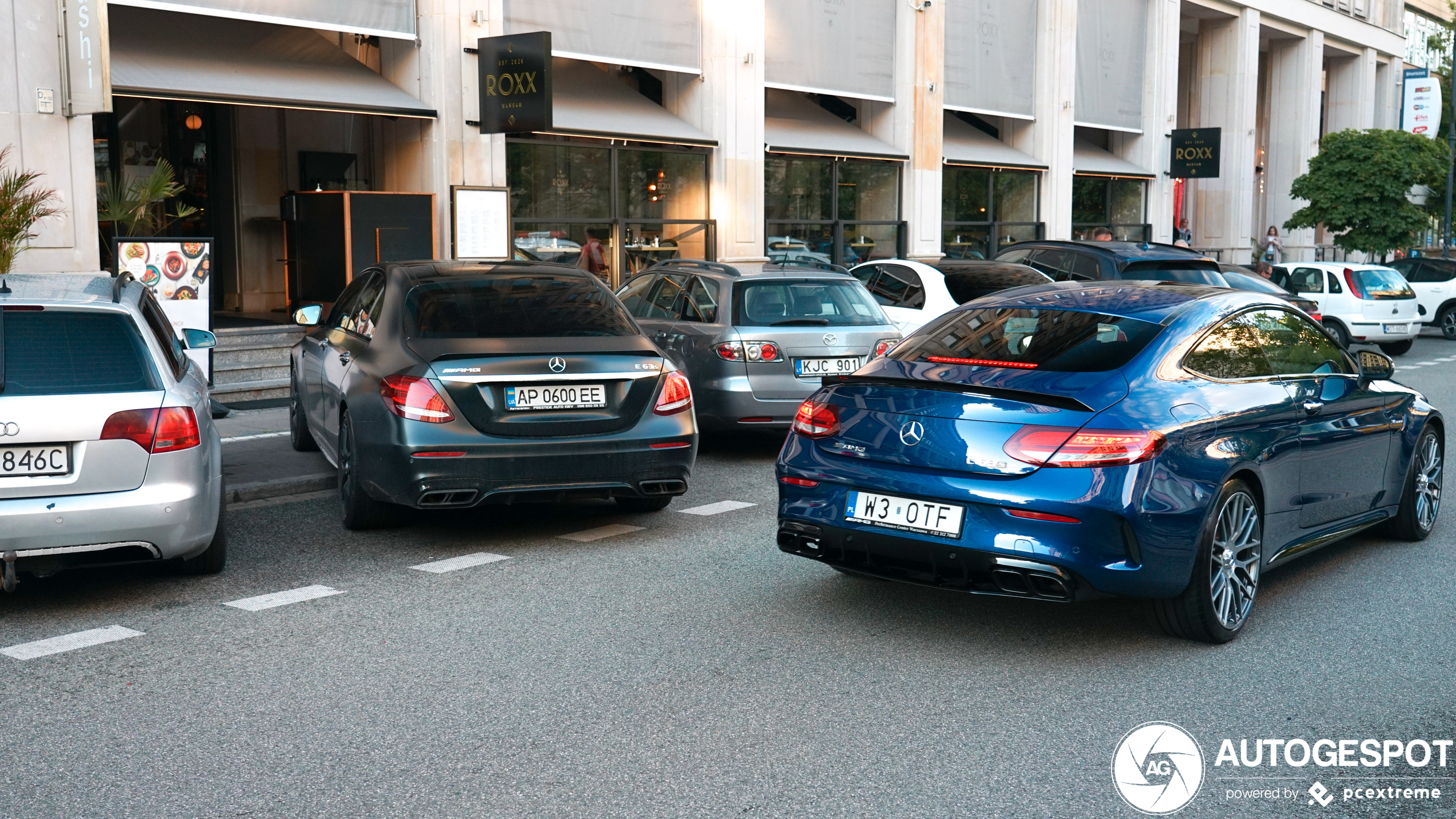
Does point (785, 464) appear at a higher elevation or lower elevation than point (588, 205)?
lower

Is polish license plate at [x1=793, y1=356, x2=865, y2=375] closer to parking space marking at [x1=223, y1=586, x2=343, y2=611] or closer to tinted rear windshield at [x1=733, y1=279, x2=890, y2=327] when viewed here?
tinted rear windshield at [x1=733, y1=279, x2=890, y2=327]

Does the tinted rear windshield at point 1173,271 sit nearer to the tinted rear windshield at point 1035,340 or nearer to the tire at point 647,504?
the tire at point 647,504

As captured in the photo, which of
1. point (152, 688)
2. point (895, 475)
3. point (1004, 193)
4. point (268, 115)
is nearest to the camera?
point (152, 688)

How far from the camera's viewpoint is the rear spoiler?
516 centimetres

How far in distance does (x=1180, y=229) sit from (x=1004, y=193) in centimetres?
1005

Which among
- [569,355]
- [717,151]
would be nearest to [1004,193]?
[717,151]

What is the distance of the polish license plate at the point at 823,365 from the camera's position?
33.9 ft

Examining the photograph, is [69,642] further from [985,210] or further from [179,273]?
[985,210]

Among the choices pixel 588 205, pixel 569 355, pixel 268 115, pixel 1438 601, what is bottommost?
pixel 1438 601

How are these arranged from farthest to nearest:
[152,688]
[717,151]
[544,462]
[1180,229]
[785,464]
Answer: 1. [1180,229]
2. [717,151]
3. [544,462]
4. [785,464]
5. [152,688]

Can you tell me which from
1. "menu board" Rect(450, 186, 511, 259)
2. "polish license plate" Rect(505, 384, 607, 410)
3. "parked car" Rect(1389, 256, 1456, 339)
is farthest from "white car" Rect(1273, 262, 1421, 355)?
"polish license plate" Rect(505, 384, 607, 410)

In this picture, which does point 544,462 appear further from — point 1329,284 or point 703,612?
point 1329,284

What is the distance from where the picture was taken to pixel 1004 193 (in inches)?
1128

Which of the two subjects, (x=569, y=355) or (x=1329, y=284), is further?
(x=1329, y=284)
